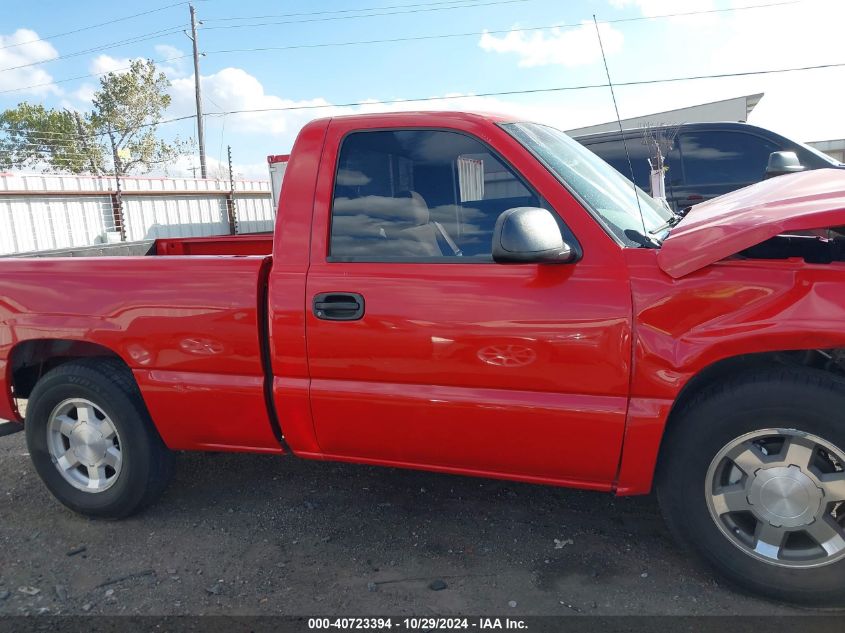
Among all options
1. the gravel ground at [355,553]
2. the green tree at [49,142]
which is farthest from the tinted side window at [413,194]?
the green tree at [49,142]

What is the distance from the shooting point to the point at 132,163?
144 ft

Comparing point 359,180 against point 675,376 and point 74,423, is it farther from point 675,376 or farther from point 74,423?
point 74,423

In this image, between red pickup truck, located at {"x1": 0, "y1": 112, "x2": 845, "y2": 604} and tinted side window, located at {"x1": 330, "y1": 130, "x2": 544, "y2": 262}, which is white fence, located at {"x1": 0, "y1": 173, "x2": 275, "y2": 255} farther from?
tinted side window, located at {"x1": 330, "y1": 130, "x2": 544, "y2": 262}

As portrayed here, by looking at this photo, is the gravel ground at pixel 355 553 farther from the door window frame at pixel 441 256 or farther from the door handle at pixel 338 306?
the door window frame at pixel 441 256

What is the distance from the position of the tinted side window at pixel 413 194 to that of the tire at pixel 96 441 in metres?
1.43

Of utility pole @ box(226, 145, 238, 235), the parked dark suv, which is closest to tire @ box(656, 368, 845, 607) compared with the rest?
the parked dark suv

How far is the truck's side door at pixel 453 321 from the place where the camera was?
8.29 feet

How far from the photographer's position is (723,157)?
6949 millimetres

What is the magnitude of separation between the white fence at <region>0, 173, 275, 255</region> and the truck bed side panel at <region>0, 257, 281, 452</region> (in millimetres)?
11904

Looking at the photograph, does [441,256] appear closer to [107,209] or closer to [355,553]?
[355,553]

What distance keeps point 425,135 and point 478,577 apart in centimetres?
196

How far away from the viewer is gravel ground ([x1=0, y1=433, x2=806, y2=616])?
2.71 metres

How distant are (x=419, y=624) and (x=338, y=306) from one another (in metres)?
1.33

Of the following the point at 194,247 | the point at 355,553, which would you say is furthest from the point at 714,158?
the point at 355,553
